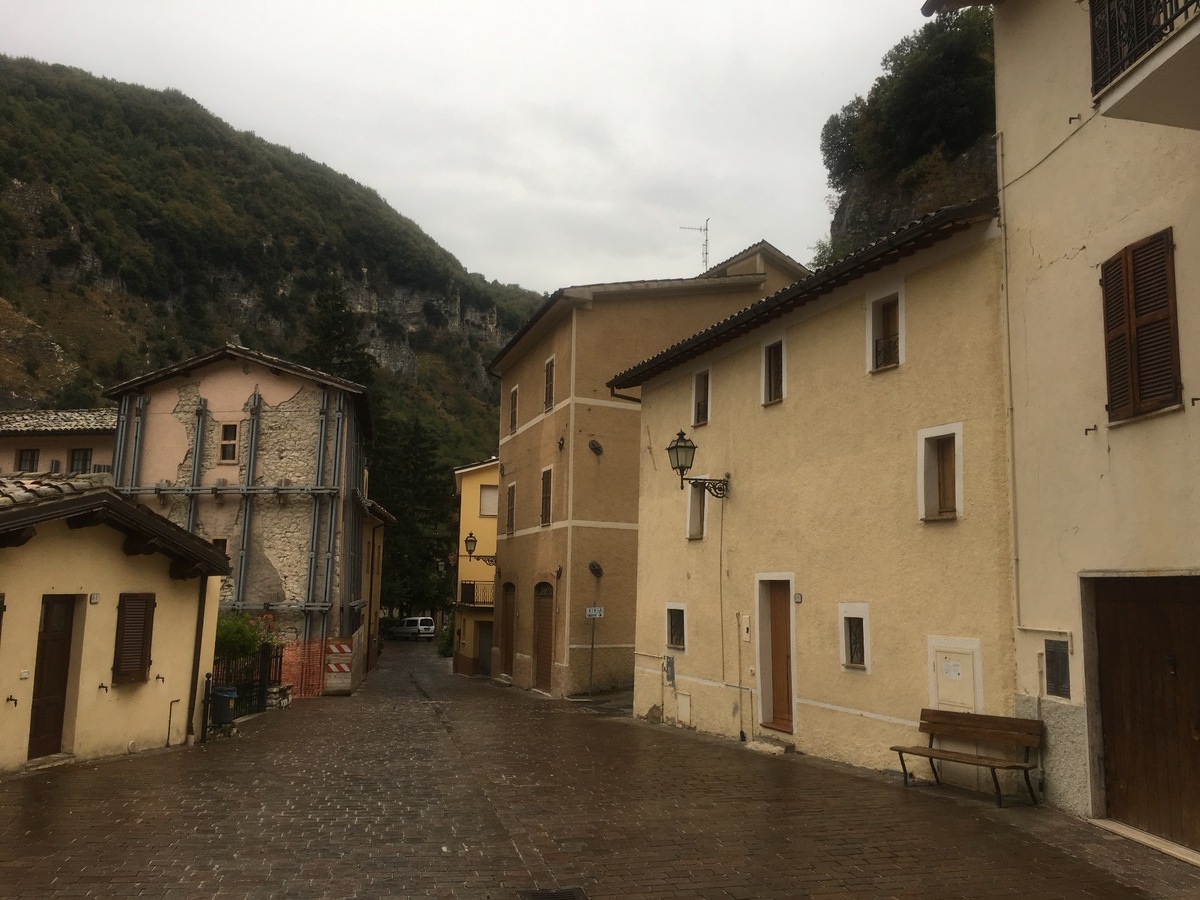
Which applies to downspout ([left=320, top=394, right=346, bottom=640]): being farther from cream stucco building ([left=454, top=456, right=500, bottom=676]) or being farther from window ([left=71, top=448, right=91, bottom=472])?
window ([left=71, top=448, right=91, bottom=472])

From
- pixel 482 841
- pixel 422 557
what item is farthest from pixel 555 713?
pixel 422 557

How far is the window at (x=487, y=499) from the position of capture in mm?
44188

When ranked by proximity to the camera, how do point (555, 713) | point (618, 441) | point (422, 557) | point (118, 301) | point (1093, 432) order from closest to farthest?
point (1093, 432)
point (555, 713)
point (618, 441)
point (422, 557)
point (118, 301)

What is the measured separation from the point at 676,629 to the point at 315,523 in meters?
12.1

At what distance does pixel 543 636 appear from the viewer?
25.9m

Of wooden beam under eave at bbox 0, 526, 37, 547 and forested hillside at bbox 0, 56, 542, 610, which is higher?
forested hillside at bbox 0, 56, 542, 610

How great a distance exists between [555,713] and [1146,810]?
13.5 m

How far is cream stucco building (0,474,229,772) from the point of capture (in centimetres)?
1130

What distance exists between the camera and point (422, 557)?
56750 mm

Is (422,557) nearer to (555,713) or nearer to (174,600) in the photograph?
(555,713)

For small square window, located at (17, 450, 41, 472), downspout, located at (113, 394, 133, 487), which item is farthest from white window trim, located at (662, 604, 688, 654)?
small square window, located at (17, 450, 41, 472)

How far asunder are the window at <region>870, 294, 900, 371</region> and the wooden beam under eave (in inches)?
408

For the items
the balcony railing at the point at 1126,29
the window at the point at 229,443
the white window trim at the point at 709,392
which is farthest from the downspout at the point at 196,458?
the balcony railing at the point at 1126,29

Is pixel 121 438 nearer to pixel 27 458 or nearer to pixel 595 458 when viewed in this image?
pixel 27 458
